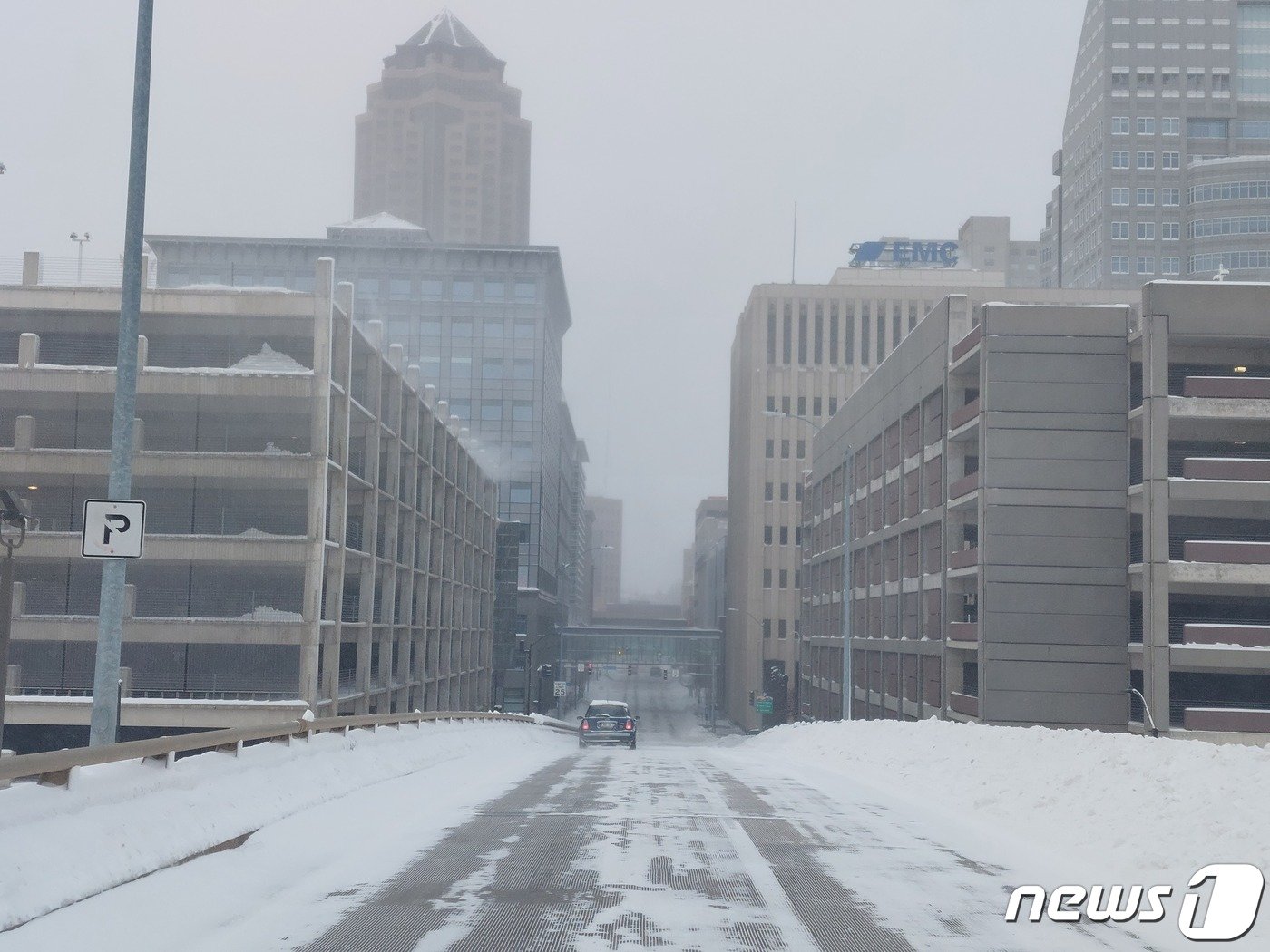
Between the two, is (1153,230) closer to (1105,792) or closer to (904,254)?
(904,254)

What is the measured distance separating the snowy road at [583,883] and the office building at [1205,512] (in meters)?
27.7

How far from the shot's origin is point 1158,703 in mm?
42094

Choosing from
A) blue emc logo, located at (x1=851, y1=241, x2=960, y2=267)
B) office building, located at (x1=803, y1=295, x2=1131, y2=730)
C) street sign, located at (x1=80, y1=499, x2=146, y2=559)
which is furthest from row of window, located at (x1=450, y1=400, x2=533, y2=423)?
street sign, located at (x1=80, y1=499, x2=146, y2=559)

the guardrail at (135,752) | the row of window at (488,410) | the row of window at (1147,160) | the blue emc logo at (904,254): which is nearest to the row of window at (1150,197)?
the row of window at (1147,160)

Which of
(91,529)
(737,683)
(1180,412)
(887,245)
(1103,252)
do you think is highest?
(1103,252)

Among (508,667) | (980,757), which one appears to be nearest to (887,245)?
(508,667)

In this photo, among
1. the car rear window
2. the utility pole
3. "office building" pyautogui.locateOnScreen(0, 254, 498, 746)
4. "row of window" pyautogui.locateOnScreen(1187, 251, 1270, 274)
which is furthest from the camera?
"row of window" pyautogui.locateOnScreen(1187, 251, 1270, 274)

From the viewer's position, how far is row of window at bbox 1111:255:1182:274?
166875 mm

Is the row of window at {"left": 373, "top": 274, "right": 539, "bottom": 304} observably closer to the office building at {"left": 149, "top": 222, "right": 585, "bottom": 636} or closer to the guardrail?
the office building at {"left": 149, "top": 222, "right": 585, "bottom": 636}

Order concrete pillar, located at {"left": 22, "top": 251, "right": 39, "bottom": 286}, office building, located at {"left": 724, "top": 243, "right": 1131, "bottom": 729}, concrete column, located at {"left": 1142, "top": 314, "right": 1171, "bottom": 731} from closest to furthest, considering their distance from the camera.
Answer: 1. concrete column, located at {"left": 1142, "top": 314, "right": 1171, "bottom": 731}
2. concrete pillar, located at {"left": 22, "top": 251, "right": 39, "bottom": 286}
3. office building, located at {"left": 724, "top": 243, "right": 1131, "bottom": 729}

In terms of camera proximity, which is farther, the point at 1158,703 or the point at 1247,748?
the point at 1158,703

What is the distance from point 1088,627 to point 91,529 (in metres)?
39.5

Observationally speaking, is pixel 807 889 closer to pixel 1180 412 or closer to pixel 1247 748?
pixel 1247 748

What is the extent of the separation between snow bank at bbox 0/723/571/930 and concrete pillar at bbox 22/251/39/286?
3444 cm
